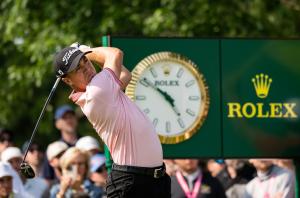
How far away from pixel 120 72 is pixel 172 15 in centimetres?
698

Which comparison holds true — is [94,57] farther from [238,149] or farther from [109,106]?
[238,149]

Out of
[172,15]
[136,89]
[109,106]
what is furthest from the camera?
[172,15]

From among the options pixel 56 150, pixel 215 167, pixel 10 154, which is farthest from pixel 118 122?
pixel 215 167

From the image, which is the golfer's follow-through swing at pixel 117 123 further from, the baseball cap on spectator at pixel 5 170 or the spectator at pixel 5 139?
the spectator at pixel 5 139

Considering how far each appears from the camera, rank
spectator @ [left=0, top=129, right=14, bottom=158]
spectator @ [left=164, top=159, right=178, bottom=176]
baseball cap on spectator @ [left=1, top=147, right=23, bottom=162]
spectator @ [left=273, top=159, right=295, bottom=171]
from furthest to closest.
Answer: spectator @ [left=0, top=129, right=14, bottom=158]
baseball cap on spectator @ [left=1, top=147, right=23, bottom=162]
spectator @ [left=164, top=159, right=178, bottom=176]
spectator @ [left=273, top=159, right=295, bottom=171]

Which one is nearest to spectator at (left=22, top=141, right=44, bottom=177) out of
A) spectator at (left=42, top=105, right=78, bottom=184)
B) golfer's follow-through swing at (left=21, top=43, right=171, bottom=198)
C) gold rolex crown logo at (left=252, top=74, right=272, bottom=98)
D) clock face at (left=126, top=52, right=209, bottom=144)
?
spectator at (left=42, top=105, right=78, bottom=184)

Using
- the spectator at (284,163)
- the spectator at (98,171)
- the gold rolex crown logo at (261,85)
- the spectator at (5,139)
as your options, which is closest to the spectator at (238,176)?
the spectator at (284,163)

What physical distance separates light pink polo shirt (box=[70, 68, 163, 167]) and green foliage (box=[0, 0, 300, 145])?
6.81m

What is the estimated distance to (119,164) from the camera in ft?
28.6

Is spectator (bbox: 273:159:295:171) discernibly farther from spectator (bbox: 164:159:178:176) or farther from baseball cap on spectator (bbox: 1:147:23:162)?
baseball cap on spectator (bbox: 1:147:23:162)

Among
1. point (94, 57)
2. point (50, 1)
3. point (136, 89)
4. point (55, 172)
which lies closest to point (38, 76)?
point (50, 1)

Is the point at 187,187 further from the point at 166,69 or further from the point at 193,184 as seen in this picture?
the point at 166,69

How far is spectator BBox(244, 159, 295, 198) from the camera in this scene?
11.8m

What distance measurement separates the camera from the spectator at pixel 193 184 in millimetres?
12109
